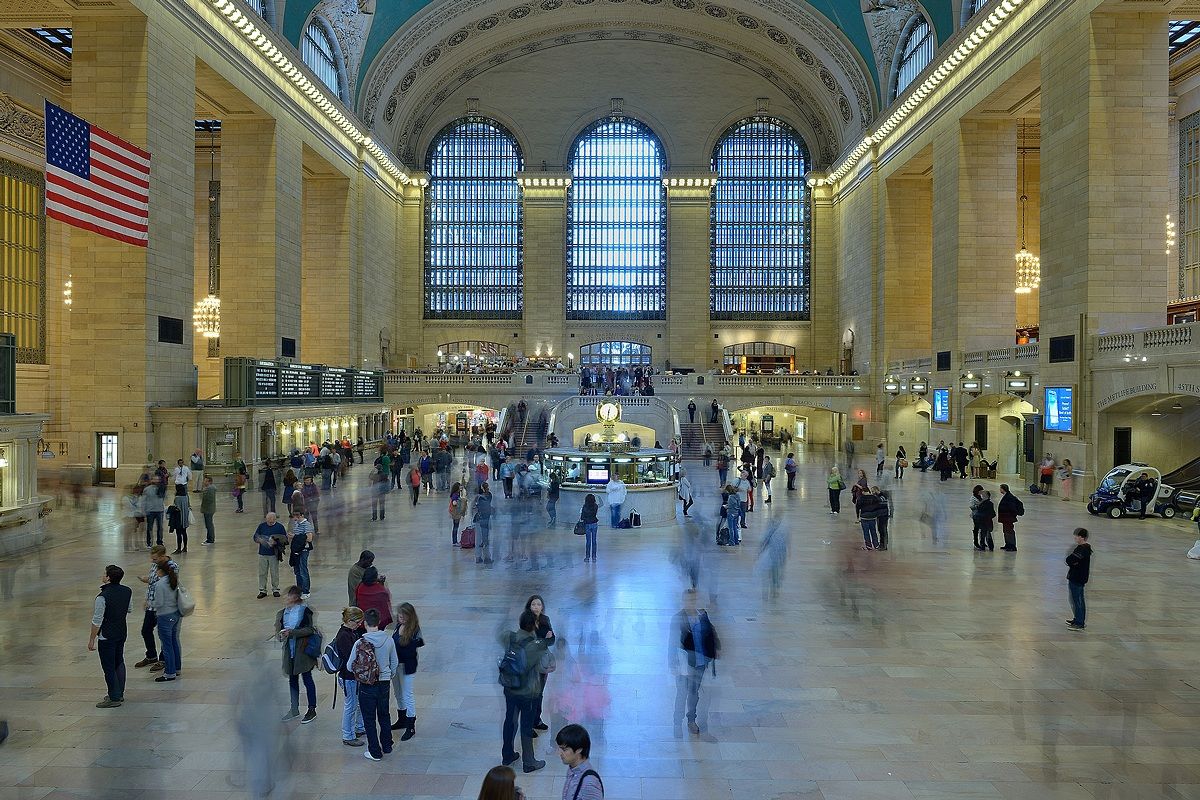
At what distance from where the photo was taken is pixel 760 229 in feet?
160

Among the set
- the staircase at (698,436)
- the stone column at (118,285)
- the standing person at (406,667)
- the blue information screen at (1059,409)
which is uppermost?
the stone column at (118,285)

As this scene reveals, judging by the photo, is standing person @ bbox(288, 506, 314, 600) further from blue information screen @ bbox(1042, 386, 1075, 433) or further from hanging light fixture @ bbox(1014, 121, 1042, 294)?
hanging light fixture @ bbox(1014, 121, 1042, 294)

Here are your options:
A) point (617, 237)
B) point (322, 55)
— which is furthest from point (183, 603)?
point (617, 237)

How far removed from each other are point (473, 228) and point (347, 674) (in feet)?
148

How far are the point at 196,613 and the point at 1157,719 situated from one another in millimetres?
10069

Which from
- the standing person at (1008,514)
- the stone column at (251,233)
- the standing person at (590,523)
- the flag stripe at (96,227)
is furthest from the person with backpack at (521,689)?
the stone column at (251,233)

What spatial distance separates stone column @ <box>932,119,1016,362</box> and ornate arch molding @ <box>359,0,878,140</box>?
31.2 feet

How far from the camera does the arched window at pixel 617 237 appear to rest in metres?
48.3

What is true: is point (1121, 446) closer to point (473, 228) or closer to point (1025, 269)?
point (1025, 269)

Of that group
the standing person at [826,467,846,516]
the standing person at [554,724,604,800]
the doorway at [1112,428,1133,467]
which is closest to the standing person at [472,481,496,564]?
the standing person at [826,467,846,516]

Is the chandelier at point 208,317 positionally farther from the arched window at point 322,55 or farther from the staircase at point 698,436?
the staircase at point 698,436

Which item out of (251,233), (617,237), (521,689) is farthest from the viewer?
(617,237)

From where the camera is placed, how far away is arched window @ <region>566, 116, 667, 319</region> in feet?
158

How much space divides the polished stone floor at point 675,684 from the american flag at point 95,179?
7.64 metres
